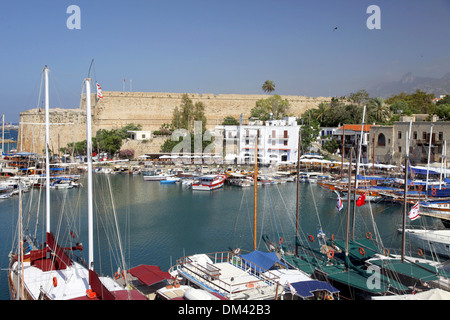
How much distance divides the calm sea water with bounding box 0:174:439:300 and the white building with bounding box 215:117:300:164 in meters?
7.90

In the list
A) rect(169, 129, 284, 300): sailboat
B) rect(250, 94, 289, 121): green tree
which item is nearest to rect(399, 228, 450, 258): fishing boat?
rect(169, 129, 284, 300): sailboat

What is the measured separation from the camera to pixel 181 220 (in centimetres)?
1875

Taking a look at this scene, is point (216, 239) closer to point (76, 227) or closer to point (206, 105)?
point (76, 227)

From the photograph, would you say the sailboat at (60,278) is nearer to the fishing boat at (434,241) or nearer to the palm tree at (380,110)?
the fishing boat at (434,241)

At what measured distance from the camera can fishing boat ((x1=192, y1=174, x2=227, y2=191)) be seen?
2706 cm

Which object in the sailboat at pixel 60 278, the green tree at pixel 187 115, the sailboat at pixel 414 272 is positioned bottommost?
the sailboat at pixel 414 272

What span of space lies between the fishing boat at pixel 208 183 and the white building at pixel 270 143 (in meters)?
7.13

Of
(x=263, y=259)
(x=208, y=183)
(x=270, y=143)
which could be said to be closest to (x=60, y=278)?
(x=263, y=259)

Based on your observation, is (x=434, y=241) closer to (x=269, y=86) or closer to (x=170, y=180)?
(x=170, y=180)

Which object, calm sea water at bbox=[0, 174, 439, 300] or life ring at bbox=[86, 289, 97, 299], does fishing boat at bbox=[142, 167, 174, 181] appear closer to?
calm sea water at bbox=[0, 174, 439, 300]

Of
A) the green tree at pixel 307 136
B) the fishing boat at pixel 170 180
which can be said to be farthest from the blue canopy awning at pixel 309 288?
the green tree at pixel 307 136

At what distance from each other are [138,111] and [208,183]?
22651 millimetres

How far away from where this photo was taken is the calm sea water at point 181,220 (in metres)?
14.1
